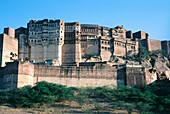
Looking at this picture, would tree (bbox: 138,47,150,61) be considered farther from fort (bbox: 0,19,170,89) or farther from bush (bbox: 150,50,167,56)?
bush (bbox: 150,50,167,56)

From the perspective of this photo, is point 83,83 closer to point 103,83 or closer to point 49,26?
point 103,83

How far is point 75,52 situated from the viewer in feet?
200

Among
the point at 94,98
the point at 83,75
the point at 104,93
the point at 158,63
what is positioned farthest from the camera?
the point at 158,63

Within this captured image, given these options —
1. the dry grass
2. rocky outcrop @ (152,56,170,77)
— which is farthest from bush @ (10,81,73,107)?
rocky outcrop @ (152,56,170,77)

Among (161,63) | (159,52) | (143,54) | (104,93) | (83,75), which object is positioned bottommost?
(104,93)

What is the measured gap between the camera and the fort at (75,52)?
41375 mm

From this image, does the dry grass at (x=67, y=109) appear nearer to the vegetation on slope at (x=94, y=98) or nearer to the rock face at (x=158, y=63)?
the vegetation on slope at (x=94, y=98)

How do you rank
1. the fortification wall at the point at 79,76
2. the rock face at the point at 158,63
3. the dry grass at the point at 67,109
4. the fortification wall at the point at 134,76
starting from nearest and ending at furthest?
the dry grass at the point at 67,109 < the fortification wall at the point at 79,76 < the fortification wall at the point at 134,76 < the rock face at the point at 158,63

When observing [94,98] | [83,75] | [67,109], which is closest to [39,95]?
[67,109]

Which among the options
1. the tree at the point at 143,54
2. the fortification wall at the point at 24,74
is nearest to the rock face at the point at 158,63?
the tree at the point at 143,54

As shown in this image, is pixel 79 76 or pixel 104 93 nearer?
pixel 104 93

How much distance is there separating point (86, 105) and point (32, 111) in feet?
22.9

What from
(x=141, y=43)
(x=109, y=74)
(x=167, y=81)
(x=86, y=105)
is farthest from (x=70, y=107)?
(x=141, y=43)

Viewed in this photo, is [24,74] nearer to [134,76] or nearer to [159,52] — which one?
[134,76]
